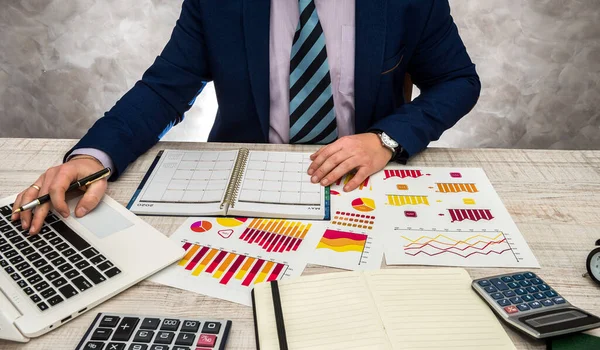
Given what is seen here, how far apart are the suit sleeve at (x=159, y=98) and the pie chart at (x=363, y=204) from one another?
1.60 feet

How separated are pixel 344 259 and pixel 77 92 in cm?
209

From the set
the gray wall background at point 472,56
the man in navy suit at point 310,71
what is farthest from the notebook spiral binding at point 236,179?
the gray wall background at point 472,56

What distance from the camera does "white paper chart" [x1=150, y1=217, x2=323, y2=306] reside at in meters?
0.75

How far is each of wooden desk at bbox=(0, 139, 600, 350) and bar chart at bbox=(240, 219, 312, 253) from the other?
8cm

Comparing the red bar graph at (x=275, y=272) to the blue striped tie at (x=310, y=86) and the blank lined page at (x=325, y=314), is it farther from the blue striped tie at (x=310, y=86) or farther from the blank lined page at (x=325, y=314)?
the blue striped tie at (x=310, y=86)

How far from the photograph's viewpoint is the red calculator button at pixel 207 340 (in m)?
0.63

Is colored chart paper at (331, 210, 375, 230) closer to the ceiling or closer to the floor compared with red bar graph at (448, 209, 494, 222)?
closer to the floor

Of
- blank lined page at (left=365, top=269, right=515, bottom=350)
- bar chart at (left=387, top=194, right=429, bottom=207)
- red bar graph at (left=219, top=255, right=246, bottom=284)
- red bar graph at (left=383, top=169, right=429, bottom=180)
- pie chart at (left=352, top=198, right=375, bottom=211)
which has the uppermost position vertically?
blank lined page at (left=365, top=269, right=515, bottom=350)

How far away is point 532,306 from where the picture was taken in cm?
68

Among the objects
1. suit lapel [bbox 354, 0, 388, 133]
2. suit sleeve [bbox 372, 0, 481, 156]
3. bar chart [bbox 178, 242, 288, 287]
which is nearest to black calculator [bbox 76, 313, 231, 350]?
bar chart [bbox 178, 242, 288, 287]

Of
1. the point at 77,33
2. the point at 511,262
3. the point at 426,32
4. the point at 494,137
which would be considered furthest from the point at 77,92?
the point at 511,262

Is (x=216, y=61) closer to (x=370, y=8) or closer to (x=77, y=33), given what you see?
(x=370, y=8)

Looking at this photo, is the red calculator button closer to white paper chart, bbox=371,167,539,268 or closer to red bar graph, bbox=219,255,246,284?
red bar graph, bbox=219,255,246,284

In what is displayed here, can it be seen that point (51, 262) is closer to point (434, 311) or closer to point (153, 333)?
point (153, 333)
